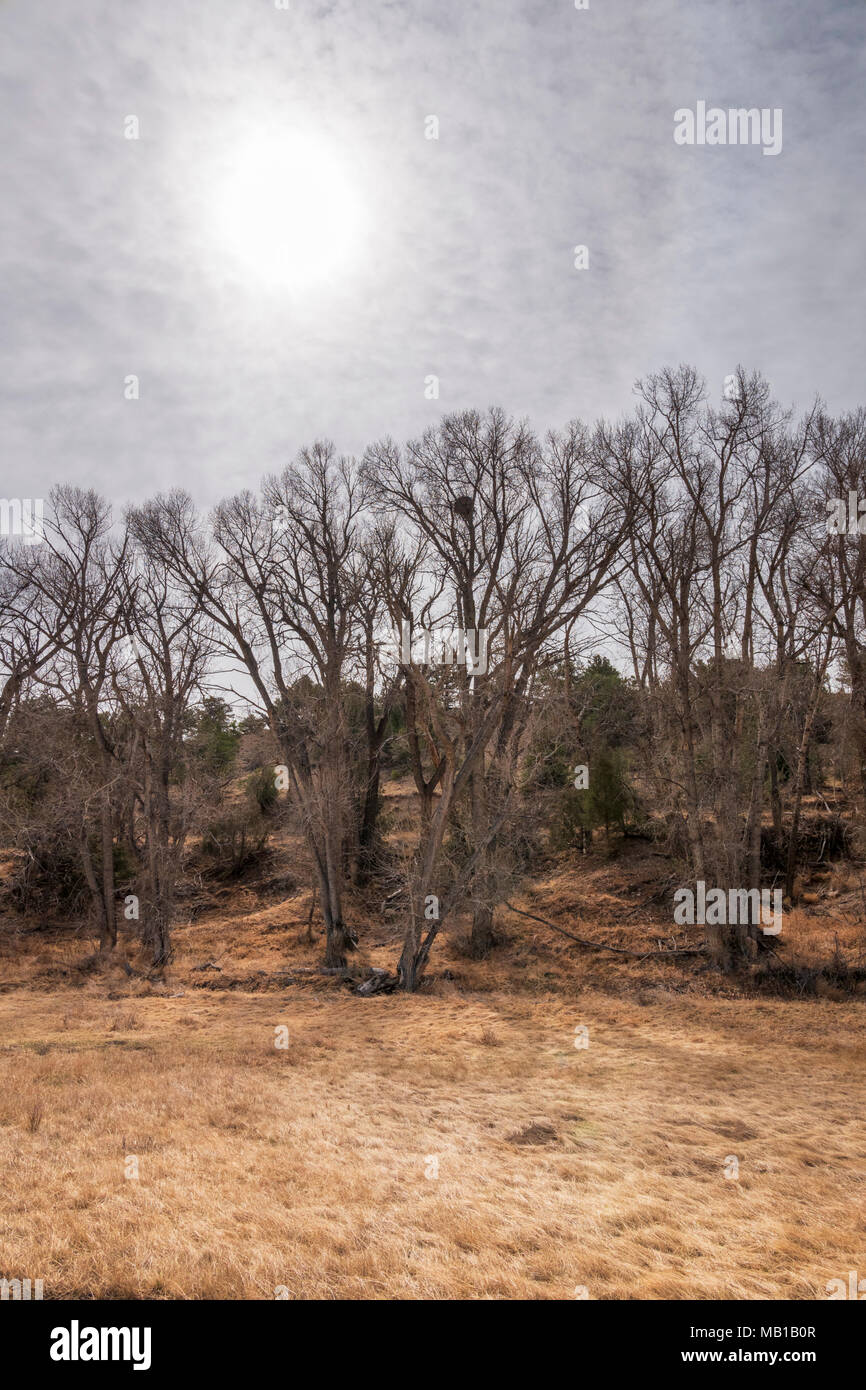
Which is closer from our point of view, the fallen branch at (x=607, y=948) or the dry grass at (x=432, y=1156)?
the dry grass at (x=432, y=1156)

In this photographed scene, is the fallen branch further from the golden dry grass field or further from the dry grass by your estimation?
the dry grass

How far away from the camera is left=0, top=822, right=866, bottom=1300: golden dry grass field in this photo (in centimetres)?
478

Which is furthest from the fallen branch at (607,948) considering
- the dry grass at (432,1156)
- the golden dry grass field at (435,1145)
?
the dry grass at (432,1156)

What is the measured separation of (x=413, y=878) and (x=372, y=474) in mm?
10086

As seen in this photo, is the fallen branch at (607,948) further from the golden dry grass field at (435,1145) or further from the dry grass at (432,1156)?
the dry grass at (432,1156)

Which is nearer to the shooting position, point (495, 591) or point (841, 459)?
point (841, 459)

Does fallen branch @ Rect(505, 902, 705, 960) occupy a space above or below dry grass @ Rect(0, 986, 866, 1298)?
below

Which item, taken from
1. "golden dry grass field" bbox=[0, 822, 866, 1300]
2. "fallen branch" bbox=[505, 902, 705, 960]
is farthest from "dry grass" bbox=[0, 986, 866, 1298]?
"fallen branch" bbox=[505, 902, 705, 960]

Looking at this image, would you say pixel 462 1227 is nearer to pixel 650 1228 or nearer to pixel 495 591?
pixel 650 1228

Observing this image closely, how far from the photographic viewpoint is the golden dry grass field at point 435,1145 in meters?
4.78

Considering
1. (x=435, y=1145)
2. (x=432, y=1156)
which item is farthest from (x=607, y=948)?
(x=432, y=1156)

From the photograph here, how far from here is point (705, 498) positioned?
705 inches

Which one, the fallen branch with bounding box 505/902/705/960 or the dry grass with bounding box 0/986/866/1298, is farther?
the fallen branch with bounding box 505/902/705/960

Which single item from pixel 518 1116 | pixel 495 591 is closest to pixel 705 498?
pixel 495 591
